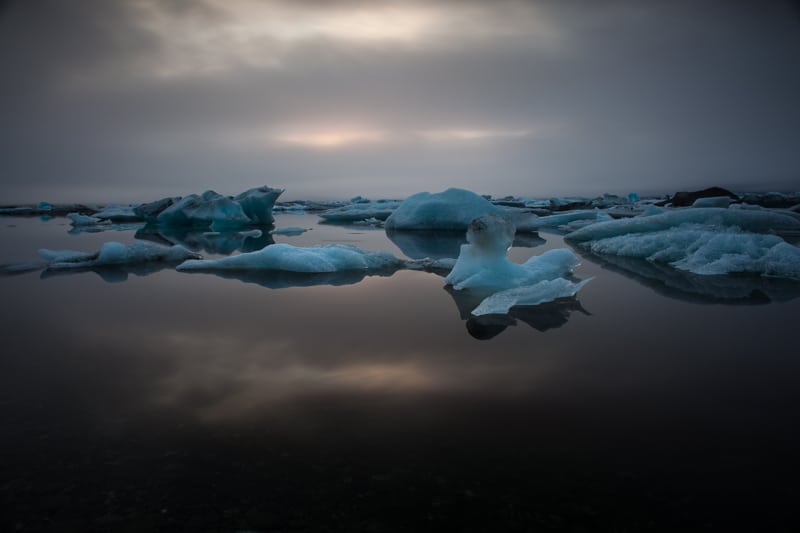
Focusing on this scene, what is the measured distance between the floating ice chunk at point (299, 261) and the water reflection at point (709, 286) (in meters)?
2.80

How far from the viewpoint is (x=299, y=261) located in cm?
480

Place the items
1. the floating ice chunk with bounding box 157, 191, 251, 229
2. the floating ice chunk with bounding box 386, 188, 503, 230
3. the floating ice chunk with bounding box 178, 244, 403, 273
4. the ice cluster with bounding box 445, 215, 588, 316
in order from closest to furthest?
the ice cluster with bounding box 445, 215, 588, 316 → the floating ice chunk with bounding box 178, 244, 403, 273 → the floating ice chunk with bounding box 386, 188, 503, 230 → the floating ice chunk with bounding box 157, 191, 251, 229

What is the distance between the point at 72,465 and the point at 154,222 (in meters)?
17.6

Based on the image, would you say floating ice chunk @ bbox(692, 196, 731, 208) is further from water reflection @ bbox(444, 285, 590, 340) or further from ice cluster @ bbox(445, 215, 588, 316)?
water reflection @ bbox(444, 285, 590, 340)

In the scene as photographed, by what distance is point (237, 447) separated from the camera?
1301 mm

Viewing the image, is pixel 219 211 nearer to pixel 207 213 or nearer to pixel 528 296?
pixel 207 213

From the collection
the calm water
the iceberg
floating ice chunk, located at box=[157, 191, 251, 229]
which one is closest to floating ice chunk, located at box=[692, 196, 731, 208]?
the iceberg

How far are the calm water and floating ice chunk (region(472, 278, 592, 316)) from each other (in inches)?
14.7

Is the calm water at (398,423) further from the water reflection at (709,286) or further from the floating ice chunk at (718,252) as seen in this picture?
the floating ice chunk at (718,252)

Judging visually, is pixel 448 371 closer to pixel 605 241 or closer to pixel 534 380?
pixel 534 380

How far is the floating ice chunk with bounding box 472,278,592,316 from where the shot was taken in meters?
3.04

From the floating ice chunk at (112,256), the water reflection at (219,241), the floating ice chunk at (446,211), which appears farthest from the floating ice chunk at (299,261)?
the floating ice chunk at (446,211)

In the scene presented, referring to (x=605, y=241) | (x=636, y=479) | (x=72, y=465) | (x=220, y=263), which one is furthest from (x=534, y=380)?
(x=605, y=241)

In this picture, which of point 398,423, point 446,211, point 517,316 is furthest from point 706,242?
point 446,211
